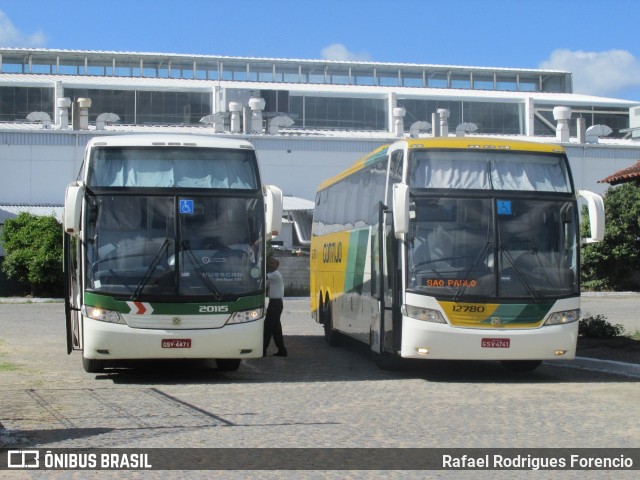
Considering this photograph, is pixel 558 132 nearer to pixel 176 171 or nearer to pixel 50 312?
pixel 50 312

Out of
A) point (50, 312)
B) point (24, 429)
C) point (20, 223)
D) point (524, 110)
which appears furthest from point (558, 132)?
point (24, 429)

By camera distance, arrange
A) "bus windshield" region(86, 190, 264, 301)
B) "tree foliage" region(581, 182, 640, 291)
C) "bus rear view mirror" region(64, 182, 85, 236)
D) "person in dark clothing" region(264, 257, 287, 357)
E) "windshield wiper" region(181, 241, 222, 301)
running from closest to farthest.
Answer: "bus rear view mirror" region(64, 182, 85, 236) → "bus windshield" region(86, 190, 264, 301) → "windshield wiper" region(181, 241, 222, 301) → "person in dark clothing" region(264, 257, 287, 357) → "tree foliage" region(581, 182, 640, 291)

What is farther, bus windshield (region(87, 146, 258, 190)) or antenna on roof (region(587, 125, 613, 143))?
antenna on roof (region(587, 125, 613, 143))

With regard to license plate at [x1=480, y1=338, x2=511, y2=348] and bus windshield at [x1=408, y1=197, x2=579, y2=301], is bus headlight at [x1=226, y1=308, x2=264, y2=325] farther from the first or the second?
license plate at [x1=480, y1=338, x2=511, y2=348]

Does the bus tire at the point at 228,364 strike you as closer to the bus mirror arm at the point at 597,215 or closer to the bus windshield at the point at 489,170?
the bus windshield at the point at 489,170

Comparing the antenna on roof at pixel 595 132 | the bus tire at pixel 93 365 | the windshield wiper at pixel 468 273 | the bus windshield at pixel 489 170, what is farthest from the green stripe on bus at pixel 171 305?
the antenna on roof at pixel 595 132

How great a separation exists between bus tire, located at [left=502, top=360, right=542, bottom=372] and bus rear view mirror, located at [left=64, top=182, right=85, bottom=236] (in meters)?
6.76

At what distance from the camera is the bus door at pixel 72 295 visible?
15859mm

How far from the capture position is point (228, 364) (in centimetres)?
1648

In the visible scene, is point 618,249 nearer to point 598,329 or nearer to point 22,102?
point 598,329

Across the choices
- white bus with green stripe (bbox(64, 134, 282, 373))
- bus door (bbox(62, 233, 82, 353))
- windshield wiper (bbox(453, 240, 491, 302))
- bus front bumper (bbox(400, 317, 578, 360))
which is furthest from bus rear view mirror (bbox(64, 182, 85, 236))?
windshield wiper (bbox(453, 240, 491, 302))

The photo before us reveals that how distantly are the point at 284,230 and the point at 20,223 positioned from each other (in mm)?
14047

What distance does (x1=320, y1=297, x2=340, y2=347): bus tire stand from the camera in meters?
21.2

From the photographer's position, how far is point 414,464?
29.1 feet
